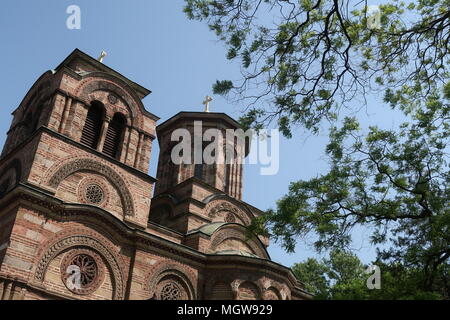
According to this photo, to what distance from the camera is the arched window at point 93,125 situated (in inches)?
616

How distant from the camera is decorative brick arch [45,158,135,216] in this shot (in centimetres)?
1349

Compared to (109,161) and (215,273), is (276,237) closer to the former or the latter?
(215,273)

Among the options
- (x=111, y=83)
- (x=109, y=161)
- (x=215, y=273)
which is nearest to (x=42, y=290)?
(x=109, y=161)

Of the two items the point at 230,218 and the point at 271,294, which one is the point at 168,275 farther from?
the point at 230,218

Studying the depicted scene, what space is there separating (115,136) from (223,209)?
622 centimetres

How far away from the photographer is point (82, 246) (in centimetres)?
1287

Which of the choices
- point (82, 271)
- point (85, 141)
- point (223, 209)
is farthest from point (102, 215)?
point (223, 209)

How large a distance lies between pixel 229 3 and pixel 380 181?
5643mm

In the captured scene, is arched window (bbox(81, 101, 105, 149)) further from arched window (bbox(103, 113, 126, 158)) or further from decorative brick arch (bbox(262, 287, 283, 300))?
decorative brick arch (bbox(262, 287, 283, 300))

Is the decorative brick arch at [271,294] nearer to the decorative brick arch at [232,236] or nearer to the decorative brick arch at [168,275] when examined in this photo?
the decorative brick arch at [232,236]

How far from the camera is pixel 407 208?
34.0 feet

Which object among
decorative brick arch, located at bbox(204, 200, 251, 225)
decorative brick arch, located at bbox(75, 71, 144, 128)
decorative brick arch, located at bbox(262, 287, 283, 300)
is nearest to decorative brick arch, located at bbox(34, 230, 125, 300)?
decorative brick arch, located at bbox(262, 287, 283, 300)

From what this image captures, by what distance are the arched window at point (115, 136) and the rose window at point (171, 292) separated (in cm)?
516

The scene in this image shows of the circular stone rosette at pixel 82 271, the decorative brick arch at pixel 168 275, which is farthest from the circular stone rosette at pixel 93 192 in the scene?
the decorative brick arch at pixel 168 275
